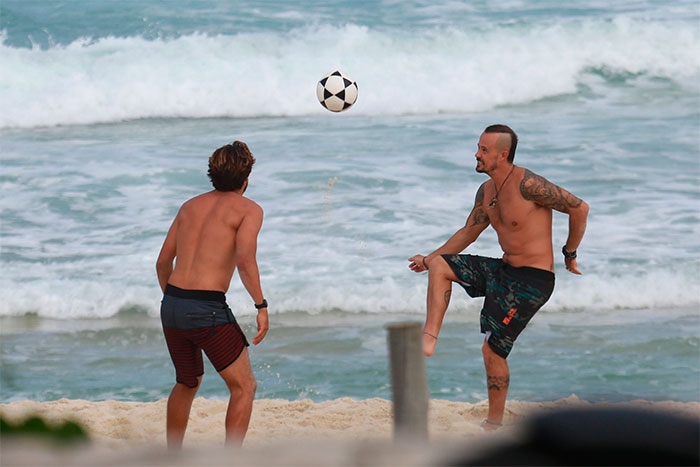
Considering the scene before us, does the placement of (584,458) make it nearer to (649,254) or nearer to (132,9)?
(649,254)

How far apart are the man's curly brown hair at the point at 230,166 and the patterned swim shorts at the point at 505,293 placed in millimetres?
1658

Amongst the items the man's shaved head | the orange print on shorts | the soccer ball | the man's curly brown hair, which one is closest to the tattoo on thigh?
the orange print on shorts

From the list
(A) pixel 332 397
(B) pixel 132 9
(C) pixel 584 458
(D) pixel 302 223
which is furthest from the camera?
(B) pixel 132 9

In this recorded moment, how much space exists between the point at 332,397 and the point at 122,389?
5.87 feet

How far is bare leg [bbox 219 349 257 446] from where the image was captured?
5.57 m

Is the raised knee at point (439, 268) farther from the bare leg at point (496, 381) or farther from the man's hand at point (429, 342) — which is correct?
the bare leg at point (496, 381)

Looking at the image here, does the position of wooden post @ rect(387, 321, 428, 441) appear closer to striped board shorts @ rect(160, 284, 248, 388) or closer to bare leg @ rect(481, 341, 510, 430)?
striped board shorts @ rect(160, 284, 248, 388)

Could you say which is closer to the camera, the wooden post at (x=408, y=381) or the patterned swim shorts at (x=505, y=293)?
the wooden post at (x=408, y=381)

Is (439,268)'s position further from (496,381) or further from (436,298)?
(496,381)

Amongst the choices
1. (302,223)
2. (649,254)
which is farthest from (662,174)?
(302,223)

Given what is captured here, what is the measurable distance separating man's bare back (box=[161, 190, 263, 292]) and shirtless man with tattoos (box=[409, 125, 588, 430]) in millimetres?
1482

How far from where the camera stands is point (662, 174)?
51.6ft

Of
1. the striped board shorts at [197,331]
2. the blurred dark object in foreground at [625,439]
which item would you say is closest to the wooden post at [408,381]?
the striped board shorts at [197,331]

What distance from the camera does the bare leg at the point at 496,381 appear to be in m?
6.41
